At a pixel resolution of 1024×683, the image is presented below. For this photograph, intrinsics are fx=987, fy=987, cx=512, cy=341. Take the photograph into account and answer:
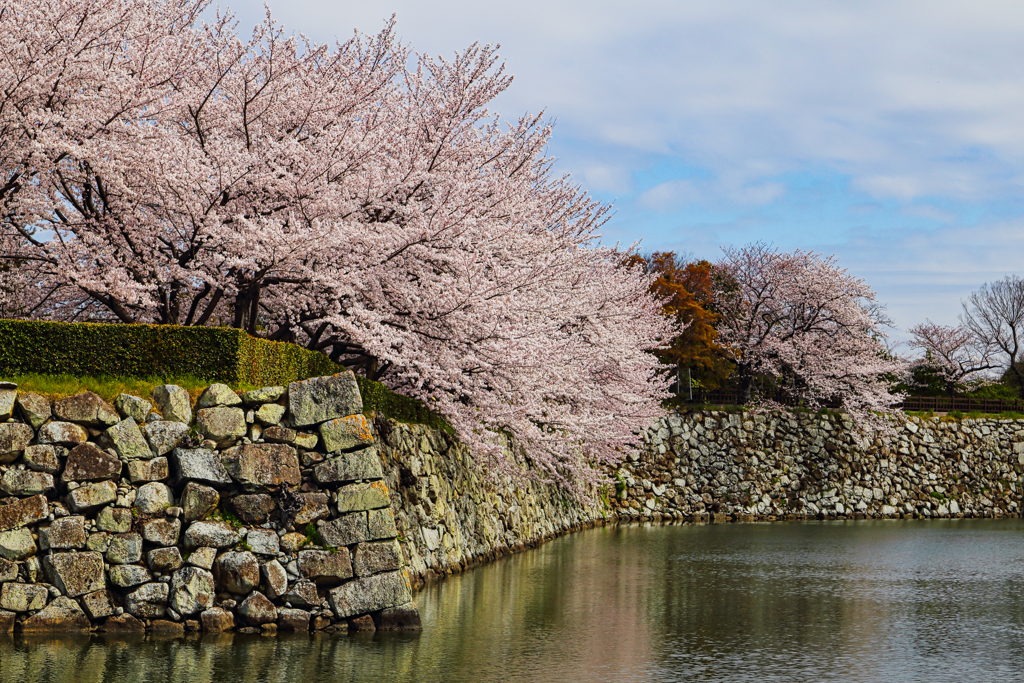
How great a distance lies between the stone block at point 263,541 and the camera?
9.09 metres

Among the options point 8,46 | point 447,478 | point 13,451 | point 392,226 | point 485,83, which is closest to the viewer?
point 13,451

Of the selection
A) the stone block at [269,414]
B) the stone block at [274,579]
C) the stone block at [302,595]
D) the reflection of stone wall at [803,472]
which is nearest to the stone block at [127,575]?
the stone block at [274,579]

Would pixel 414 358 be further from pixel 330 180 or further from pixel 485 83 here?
pixel 485 83

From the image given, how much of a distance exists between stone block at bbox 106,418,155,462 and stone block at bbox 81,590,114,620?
121 centimetres

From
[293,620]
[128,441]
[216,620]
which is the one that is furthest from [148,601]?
[128,441]

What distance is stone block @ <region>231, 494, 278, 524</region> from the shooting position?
30.0 ft

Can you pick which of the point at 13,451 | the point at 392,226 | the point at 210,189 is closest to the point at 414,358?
the point at 392,226

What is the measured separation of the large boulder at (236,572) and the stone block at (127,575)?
0.63 metres

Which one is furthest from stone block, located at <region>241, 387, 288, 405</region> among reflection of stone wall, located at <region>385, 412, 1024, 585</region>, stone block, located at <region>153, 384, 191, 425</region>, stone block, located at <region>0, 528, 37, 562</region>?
reflection of stone wall, located at <region>385, 412, 1024, 585</region>

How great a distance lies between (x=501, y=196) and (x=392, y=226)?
2.09 meters

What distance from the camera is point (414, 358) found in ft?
42.1

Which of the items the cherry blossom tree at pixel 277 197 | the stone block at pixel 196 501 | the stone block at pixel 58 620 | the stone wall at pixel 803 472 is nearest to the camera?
the stone block at pixel 58 620

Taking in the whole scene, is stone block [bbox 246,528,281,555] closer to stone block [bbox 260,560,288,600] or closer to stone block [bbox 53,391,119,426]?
stone block [bbox 260,560,288,600]

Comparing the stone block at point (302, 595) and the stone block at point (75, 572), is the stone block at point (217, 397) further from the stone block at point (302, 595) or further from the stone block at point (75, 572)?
the stone block at point (302, 595)
